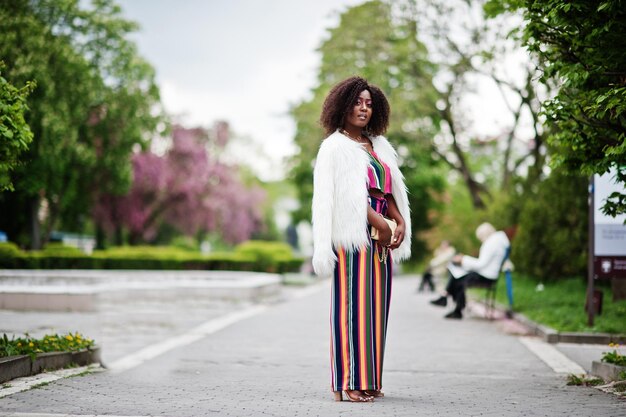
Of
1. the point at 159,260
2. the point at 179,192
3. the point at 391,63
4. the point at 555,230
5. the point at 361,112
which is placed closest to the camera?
the point at 361,112

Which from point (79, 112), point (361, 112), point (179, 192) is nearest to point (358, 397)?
point (361, 112)

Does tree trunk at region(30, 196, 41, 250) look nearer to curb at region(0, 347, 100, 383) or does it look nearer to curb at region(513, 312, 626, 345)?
curb at region(513, 312, 626, 345)

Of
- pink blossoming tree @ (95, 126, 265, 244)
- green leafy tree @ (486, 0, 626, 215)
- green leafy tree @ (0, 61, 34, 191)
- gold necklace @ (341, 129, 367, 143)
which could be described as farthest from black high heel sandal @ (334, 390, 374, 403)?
pink blossoming tree @ (95, 126, 265, 244)

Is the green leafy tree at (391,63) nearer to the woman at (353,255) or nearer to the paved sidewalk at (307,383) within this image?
the paved sidewalk at (307,383)

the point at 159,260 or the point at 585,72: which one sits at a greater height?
the point at 585,72

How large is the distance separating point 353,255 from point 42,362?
3106 mm

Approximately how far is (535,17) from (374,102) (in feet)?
6.96

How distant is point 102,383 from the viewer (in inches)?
270

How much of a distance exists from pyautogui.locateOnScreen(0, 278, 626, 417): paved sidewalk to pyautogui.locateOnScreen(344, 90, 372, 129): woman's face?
1874 millimetres

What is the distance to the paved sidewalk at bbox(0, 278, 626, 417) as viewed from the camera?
5457 mm

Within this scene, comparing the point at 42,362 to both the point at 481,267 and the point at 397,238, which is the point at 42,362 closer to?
the point at 397,238

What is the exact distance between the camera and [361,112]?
5.91 meters

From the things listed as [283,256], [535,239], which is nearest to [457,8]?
[535,239]

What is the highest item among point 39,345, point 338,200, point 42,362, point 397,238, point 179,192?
point 179,192
